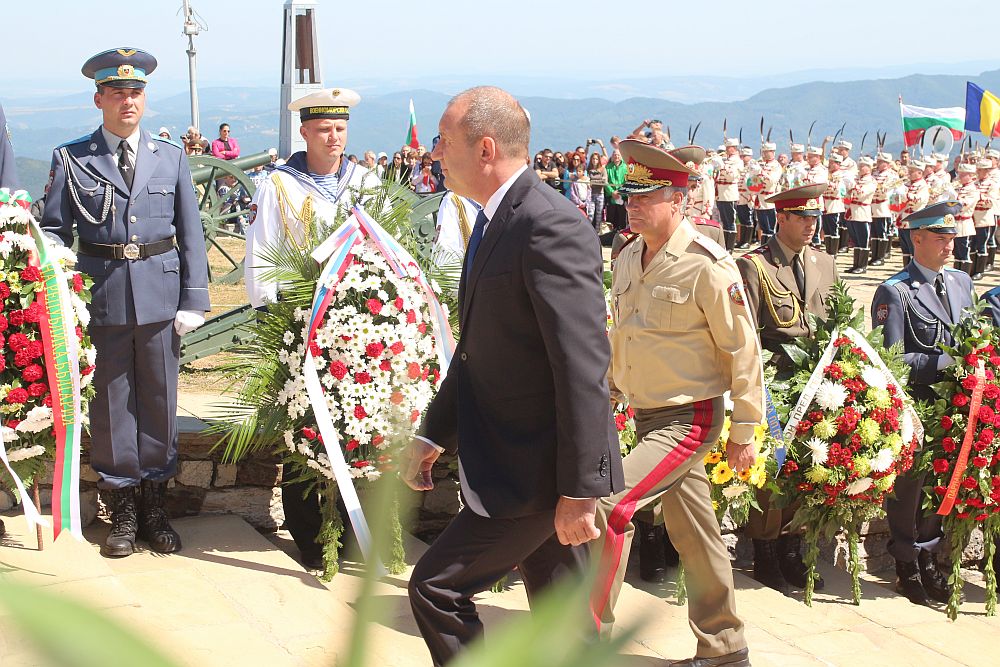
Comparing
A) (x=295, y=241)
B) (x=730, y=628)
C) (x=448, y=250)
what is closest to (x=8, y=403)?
(x=295, y=241)

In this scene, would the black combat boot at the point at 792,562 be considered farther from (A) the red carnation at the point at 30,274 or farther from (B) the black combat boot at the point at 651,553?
(A) the red carnation at the point at 30,274

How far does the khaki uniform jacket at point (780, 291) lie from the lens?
16.5 ft

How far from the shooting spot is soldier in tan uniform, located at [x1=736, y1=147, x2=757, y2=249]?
23047mm

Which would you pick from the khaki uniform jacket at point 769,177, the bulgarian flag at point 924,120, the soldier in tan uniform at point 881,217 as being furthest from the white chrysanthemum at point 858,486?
the khaki uniform jacket at point 769,177

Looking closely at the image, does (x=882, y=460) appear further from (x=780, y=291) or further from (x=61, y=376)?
(x=61, y=376)

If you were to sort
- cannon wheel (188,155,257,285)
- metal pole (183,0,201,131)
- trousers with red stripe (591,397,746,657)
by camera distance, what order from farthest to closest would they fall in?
metal pole (183,0,201,131) < cannon wheel (188,155,257,285) < trousers with red stripe (591,397,746,657)

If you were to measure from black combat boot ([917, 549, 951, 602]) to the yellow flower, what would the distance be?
1352 millimetres

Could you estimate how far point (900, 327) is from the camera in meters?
5.15

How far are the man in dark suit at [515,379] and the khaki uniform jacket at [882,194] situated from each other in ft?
61.2

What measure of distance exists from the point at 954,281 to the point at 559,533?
330 centimetres

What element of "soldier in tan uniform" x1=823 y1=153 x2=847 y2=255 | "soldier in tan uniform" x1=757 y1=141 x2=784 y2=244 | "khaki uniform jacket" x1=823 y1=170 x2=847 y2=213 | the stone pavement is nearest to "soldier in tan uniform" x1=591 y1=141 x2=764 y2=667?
the stone pavement

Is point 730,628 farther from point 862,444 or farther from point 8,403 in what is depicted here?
point 8,403

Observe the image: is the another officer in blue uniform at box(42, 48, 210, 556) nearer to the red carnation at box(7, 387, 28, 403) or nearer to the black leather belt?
the black leather belt

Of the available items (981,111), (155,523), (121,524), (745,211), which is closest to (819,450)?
(155,523)
